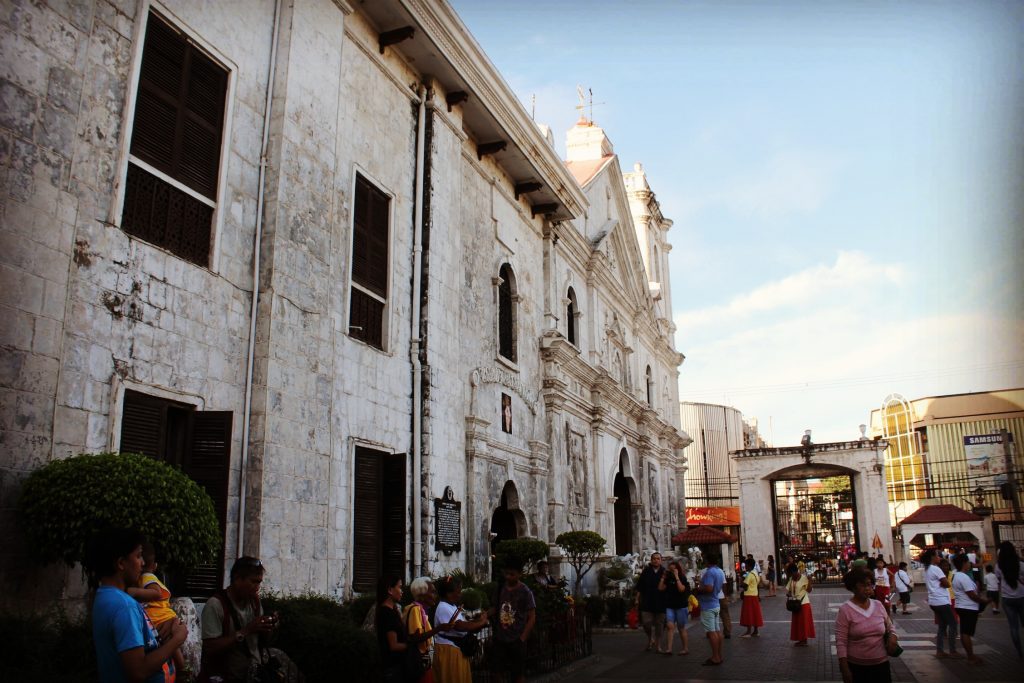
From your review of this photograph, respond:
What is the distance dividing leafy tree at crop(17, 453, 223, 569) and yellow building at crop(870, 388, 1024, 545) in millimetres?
33981

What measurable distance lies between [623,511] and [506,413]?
11.0m

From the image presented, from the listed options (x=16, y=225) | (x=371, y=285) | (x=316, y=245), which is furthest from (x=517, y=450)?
(x=16, y=225)

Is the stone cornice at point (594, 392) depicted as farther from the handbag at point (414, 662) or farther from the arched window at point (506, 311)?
the handbag at point (414, 662)

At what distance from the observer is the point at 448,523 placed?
1322cm

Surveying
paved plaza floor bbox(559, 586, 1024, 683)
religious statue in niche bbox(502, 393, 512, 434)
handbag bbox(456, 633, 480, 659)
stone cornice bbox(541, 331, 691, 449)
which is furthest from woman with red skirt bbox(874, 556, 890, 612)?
handbag bbox(456, 633, 480, 659)

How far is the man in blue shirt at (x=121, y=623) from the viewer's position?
3584mm

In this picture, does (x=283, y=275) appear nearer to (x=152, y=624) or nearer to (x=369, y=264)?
(x=369, y=264)

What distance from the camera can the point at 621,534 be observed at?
2584 cm

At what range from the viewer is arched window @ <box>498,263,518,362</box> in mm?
17641

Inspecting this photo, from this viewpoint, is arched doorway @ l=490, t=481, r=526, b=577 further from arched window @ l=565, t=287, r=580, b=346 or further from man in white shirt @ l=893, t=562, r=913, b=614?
man in white shirt @ l=893, t=562, r=913, b=614

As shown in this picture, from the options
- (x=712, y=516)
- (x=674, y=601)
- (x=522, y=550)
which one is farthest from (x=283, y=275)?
(x=712, y=516)

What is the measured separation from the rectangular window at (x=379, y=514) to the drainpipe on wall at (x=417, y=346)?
0.44 m

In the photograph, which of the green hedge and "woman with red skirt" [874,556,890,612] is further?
"woman with red skirt" [874,556,890,612]

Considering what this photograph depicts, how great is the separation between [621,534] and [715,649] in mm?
14130
